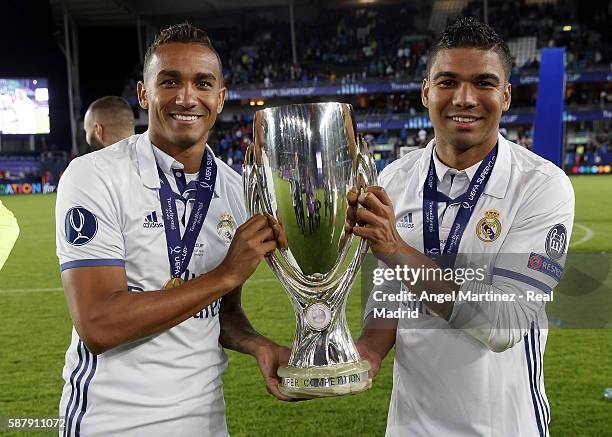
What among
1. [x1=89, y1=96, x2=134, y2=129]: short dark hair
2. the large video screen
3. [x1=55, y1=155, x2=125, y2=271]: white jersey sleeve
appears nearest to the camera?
[x1=55, y1=155, x2=125, y2=271]: white jersey sleeve

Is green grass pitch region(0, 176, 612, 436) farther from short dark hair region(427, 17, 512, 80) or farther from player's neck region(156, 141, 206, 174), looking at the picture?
short dark hair region(427, 17, 512, 80)

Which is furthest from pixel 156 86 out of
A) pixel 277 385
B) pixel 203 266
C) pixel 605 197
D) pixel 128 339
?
pixel 605 197

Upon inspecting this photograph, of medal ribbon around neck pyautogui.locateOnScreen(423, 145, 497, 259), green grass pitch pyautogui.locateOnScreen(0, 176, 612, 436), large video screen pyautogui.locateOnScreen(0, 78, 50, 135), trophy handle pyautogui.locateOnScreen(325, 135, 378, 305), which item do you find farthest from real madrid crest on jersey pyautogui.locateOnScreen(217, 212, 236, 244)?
large video screen pyautogui.locateOnScreen(0, 78, 50, 135)

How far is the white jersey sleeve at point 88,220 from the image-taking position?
157 cm

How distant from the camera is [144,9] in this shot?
1246 inches

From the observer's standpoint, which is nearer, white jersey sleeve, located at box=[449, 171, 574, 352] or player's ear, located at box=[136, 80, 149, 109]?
white jersey sleeve, located at box=[449, 171, 574, 352]

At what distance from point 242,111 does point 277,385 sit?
3145cm

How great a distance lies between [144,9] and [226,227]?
32.0 m

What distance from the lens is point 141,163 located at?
1.72m

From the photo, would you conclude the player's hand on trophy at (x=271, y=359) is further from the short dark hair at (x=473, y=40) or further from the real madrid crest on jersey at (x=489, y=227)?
the short dark hair at (x=473, y=40)

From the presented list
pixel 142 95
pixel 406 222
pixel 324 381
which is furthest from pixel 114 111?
pixel 324 381

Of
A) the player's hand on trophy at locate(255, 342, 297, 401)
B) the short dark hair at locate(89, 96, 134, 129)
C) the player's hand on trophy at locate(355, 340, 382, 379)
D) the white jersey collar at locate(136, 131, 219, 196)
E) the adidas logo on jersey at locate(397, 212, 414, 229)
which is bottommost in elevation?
the player's hand on trophy at locate(355, 340, 382, 379)

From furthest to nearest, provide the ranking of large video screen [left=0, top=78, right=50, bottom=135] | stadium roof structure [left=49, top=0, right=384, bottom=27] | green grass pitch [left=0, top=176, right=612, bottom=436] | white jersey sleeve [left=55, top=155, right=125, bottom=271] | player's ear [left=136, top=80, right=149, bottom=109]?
stadium roof structure [left=49, top=0, right=384, bottom=27] < large video screen [left=0, top=78, right=50, bottom=135] < green grass pitch [left=0, top=176, right=612, bottom=436] < player's ear [left=136, top=80, right=149, bottom=109] < white jersey sleeve [left=55, top=155, right=125, bottom=271]

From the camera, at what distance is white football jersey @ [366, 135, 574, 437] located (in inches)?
64.0
